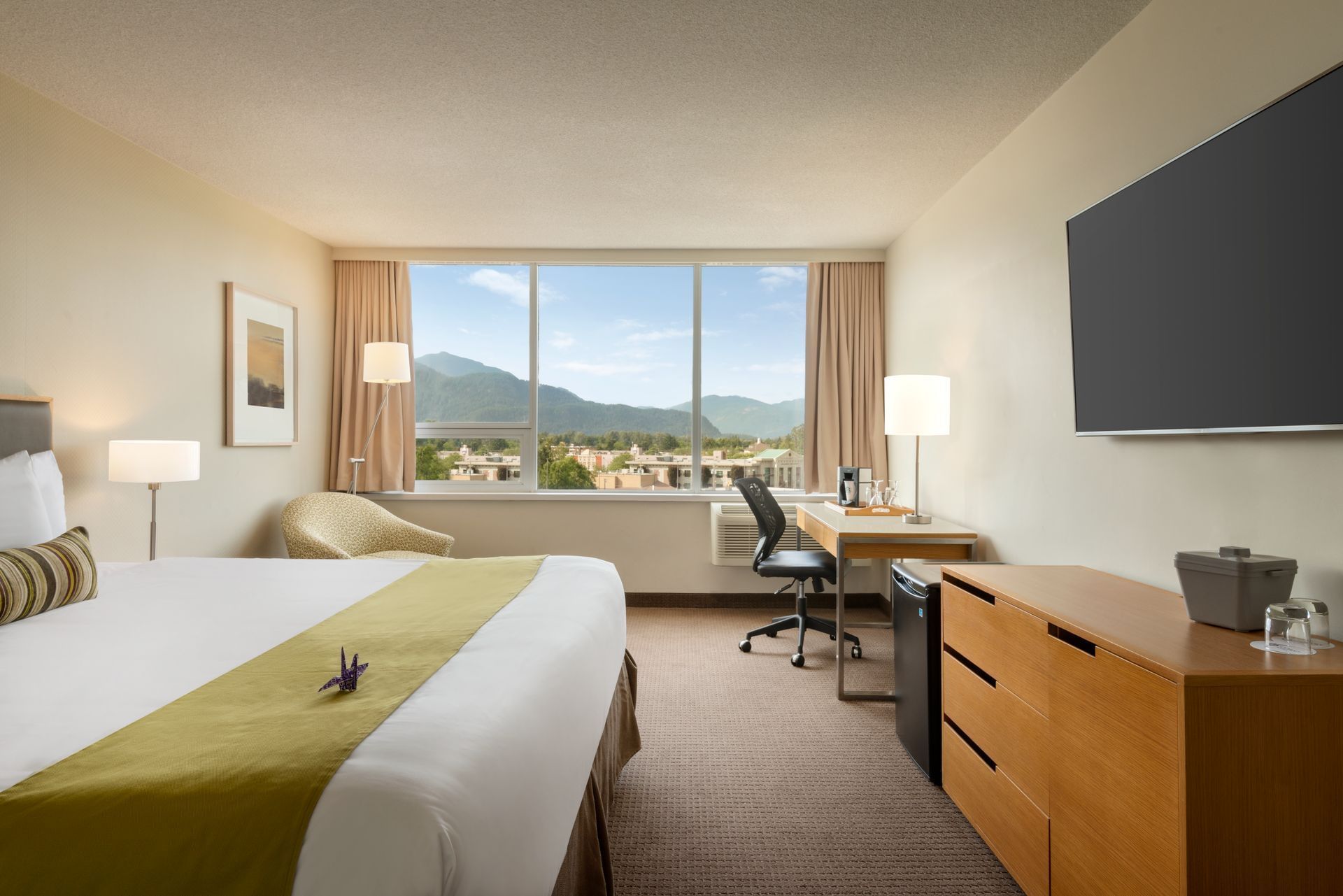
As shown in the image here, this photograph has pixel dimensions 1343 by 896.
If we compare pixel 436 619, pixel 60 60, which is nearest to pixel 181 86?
pixel 60 60

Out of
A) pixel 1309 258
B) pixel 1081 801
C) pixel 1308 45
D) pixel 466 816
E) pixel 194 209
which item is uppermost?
pixel 194 209

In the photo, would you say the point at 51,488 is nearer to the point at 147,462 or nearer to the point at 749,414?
Result: the point at 147,462

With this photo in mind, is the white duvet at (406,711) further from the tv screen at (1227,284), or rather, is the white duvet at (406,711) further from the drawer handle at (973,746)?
the tv screen at (1227,284)

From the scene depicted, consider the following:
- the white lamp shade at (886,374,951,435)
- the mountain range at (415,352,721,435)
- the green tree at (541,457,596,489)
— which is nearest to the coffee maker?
the white lamp shade at (886,374,951,435)

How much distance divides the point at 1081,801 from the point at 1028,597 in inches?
20.1

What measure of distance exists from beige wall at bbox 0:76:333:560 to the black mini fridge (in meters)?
3.43

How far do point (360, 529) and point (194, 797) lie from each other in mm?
3566

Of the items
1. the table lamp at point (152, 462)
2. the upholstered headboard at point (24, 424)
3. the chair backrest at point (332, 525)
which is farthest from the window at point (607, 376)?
the upholstered headboard at point (24, 424)

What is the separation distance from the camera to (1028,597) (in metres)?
1.91

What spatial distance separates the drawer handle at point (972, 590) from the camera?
83.6 inches

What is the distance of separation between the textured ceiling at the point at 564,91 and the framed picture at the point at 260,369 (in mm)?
630

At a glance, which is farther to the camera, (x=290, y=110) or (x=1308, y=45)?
(x=290, y=110)

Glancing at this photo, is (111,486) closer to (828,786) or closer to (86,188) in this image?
(86,188)

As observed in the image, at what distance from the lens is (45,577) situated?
204 centimetres
